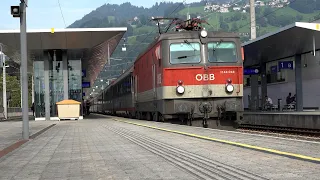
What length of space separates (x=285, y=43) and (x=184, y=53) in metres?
11.9

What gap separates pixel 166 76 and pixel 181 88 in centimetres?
74

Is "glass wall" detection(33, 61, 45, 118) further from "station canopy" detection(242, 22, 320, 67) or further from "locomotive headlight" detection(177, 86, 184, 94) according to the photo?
"locomotive headlight" detection(177, 86, 184, 94)

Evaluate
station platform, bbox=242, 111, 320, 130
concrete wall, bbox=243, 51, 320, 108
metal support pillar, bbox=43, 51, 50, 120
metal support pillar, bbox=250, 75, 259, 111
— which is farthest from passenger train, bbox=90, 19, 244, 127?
metal support pillar, bbox=250, 75, 259, 111

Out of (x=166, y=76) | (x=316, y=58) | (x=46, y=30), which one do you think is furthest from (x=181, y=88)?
(x=316, y=58)

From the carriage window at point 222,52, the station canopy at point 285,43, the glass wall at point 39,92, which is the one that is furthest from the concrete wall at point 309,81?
the glass wall at point 39,92

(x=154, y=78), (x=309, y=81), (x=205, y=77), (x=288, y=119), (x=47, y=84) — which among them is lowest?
(x=288, y=119)

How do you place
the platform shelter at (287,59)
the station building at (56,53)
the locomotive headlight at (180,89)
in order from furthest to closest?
the station building at (56,53), the platform shelter at (287,59), the locomotive headlight at (180,89)

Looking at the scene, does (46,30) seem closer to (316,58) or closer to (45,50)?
(45,50)

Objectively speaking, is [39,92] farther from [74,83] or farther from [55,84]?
[74,83]

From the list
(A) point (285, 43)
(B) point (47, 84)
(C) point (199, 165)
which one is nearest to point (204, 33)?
(C) point (199, 165)

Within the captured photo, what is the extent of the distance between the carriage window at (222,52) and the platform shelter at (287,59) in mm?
6447

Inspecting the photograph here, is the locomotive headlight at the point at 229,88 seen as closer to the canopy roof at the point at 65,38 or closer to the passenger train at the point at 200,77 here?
the passenger train at the point at 200,77

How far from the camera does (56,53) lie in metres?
35.3

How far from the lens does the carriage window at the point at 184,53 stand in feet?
53.5
